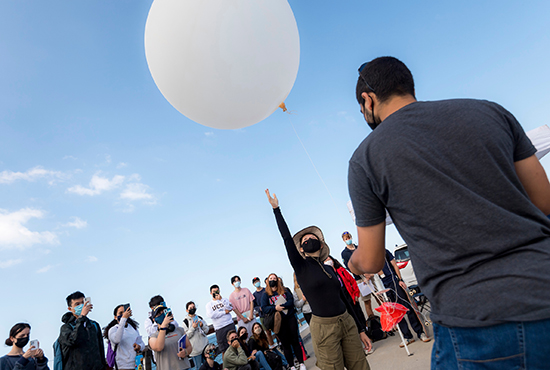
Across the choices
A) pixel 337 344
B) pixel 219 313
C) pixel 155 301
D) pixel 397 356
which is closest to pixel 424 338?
pixel 397 356

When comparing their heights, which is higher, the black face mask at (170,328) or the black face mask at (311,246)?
the black face mask at (311,246)

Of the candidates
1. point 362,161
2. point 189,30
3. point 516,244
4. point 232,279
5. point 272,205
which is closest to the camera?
point 516,244

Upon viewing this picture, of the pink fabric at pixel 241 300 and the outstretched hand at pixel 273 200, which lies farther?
the pink fabric at pixel 241 300

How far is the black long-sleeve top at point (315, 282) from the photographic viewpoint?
3.01m

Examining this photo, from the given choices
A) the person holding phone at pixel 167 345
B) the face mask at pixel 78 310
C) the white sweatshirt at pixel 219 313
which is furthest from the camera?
the white sweatshirt at pixel 219 313

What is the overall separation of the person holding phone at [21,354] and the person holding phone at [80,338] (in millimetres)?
497

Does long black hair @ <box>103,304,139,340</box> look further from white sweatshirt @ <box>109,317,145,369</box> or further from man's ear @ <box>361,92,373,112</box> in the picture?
man's ear @ <box>361,92,373,112</box>

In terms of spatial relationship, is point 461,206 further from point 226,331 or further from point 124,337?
point 226,331

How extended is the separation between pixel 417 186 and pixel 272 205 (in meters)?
2.15

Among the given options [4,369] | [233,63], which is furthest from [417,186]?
[4,369]

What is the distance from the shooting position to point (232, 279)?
23.2ft

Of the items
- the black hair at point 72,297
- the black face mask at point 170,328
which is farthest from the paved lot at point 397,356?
the black hair at point 72,297

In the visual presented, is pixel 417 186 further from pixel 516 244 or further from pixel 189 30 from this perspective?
pixel 189 30

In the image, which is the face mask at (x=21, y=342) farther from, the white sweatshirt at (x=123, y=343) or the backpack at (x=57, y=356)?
the white sweatshirt at (x=123, y=343)
